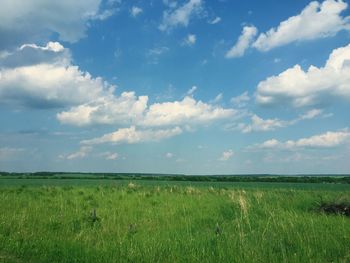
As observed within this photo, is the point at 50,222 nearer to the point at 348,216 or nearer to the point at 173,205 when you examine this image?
the point at 173,205

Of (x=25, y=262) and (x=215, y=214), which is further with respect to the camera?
(x=215, y=214)

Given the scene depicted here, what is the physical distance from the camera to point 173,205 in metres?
19.1

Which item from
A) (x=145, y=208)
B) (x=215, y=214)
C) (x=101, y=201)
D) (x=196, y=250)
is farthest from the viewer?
(x=101, y=201)

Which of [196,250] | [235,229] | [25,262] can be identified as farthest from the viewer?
[235,229]

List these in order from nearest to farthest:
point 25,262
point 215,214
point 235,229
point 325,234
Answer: point 25,262 < point 325,234 < point 235,229 < point 215,214

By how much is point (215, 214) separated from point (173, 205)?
115 inches

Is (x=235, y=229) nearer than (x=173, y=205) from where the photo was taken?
Yes

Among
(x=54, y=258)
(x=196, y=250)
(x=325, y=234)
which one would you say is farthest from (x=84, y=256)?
(x=325, y=234)

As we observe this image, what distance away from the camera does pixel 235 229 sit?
41.7ft

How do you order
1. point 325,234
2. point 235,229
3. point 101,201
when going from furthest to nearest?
point 101,201, point 235,229, point 325,234

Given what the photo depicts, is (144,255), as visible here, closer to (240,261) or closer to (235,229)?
(240,261)

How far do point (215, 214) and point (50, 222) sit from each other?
22.1ft

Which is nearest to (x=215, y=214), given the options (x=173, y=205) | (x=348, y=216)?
(x=173, y=205)

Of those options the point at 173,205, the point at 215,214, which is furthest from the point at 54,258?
the point at 173,205
